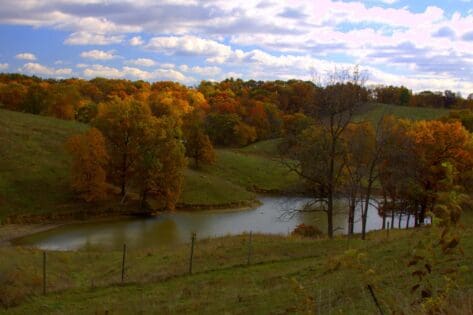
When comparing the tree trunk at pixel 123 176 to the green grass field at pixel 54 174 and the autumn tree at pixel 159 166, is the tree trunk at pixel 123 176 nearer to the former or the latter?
the autumn tree at pixel 159 166

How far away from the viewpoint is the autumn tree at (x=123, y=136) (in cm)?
5022

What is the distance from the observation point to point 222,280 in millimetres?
16688

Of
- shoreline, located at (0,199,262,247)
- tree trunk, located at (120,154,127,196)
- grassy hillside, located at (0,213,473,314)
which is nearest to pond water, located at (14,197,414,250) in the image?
shoreline, located at (0,199,262,247)

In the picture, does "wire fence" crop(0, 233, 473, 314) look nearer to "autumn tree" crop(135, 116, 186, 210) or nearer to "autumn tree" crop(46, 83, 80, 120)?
"autumn tree" crop(135, 116, 186, 210)

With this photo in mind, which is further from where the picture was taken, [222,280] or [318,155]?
[318,155]

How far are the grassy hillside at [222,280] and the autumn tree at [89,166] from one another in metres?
23.1

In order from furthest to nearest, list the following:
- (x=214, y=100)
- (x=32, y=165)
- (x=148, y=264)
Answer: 1. (x=214, y=100)
2. (x=32, y=165)
3. (x=148, y=264)

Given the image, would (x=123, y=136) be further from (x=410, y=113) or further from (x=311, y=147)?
(x=410, y=113)

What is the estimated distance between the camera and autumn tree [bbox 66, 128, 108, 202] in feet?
155

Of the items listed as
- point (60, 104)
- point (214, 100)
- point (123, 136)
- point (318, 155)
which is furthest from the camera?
point (214, 100)

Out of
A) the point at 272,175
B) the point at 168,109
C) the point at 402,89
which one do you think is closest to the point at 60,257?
the point at 272,175

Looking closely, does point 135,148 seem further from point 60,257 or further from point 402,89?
point 402,89

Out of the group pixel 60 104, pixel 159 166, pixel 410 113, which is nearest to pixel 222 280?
pixel 159 166

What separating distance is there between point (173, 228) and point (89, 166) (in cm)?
1073
